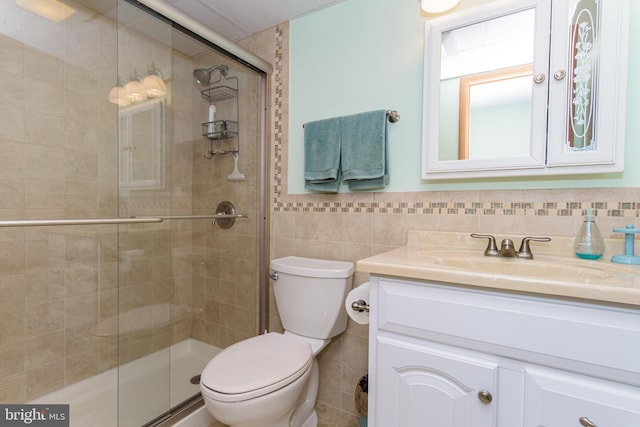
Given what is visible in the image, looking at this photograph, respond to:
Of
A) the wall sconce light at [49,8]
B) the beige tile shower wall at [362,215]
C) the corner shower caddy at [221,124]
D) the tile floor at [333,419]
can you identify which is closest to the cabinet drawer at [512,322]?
the beige tile shower wall at [362,215]

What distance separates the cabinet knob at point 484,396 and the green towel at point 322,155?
98 centimetres

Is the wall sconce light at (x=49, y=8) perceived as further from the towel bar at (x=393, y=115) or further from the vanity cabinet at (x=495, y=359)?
the vanity cabinet at (x=495, y=359)

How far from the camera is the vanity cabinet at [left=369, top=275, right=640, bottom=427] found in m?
0.63

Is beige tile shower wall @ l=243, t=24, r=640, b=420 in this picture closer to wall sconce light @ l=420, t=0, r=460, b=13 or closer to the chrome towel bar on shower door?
the chrome towel bar on shower door

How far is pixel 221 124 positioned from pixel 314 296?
114 cm

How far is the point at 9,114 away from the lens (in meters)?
1.32

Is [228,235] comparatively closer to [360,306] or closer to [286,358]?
[286,358]

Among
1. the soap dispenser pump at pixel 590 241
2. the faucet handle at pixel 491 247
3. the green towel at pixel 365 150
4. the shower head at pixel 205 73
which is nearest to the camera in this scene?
the soap dispenser pump at pixel 590 241

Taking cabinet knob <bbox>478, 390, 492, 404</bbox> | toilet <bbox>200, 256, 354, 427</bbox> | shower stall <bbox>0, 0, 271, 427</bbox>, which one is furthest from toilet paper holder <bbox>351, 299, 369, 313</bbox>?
shower stall <bbox>0, 0, 271, 427</bbox>

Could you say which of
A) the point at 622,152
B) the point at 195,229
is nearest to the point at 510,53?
the point at 622,152

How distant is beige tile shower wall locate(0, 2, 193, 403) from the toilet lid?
55 cm

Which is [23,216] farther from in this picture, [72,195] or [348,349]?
[348,349]

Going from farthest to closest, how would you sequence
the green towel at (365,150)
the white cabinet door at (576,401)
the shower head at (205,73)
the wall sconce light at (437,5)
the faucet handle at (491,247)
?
the shower head at (205,73) → the green towel at (365,150) → the wall sconce light at (437,5) → the faucet handle at (491,247) → the white cabinet door at (576,401)

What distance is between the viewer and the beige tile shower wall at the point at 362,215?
1053 mm
